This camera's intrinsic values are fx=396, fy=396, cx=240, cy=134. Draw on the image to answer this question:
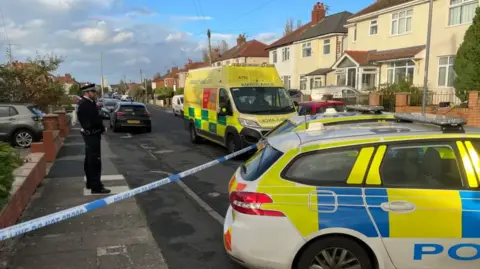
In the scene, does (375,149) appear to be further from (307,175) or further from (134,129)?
(134,129)

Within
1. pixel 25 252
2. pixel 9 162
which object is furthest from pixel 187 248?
pixel 9 162

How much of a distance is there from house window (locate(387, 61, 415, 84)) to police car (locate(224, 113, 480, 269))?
845 inches

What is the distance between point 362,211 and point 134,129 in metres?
17.2

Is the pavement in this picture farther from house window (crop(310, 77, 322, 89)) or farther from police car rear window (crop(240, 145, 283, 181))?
house window (crop(310, 77, 322, 89))

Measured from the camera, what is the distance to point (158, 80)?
117062 millimetres

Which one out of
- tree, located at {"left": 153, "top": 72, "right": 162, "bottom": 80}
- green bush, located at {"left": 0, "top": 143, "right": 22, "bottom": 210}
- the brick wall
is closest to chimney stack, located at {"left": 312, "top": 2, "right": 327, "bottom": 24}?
the brick wall

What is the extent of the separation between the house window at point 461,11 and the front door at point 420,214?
66.5 feet

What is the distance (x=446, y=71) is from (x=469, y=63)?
4800 mm

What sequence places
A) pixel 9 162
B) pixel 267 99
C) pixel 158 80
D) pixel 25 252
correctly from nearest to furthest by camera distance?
1. pixel 25 252
2. pixel 9 162
3. pixel 267 99
4. pixel 158 80

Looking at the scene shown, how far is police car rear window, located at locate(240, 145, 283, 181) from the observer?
355cm

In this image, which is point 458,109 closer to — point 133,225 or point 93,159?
point 93,159

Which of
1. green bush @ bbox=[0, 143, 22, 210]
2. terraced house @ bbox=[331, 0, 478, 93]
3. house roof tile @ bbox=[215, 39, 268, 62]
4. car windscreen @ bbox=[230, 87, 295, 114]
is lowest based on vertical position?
green bush @ bbox=[0, 143, 22, 210]

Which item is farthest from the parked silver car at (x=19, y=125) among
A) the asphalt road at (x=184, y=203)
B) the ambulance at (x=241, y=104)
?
the ambulance at (x=241, y=104)

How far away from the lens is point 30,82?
59.7ft
